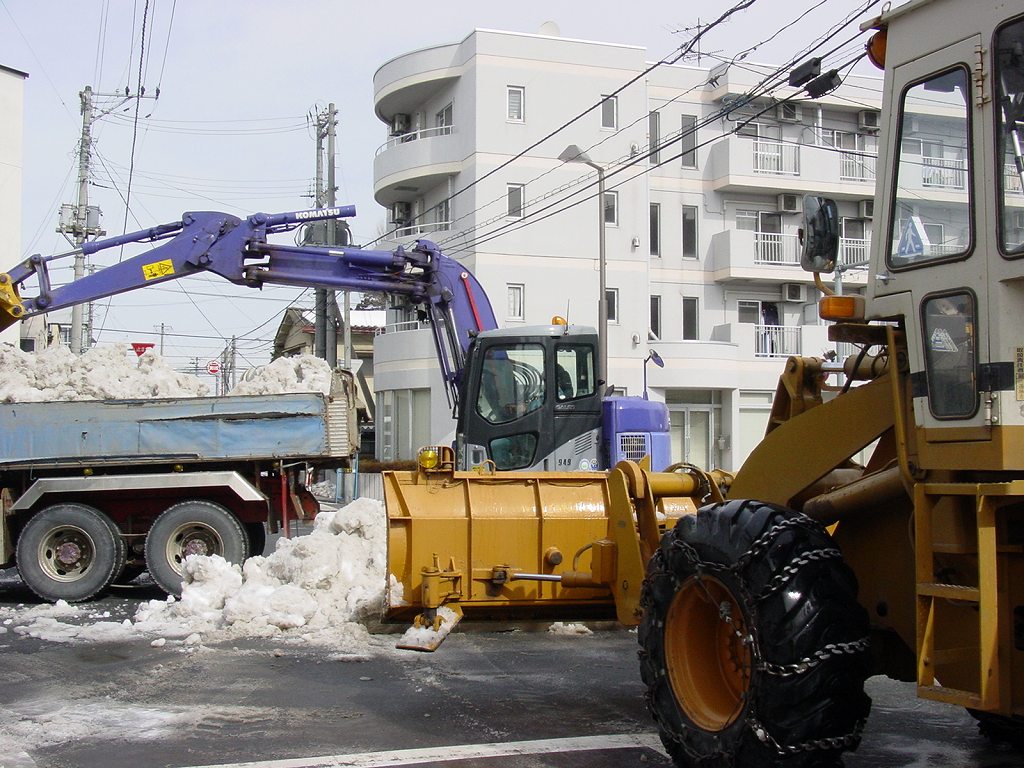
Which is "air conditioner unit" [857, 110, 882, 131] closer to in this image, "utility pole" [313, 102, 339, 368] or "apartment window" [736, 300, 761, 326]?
"apartment window" [736, 300, 761, 326]

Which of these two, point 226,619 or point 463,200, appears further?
point 463,200

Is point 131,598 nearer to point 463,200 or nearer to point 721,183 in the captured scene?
Answer: point 463,200

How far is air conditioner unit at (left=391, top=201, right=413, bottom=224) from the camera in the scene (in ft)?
112

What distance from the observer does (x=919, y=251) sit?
461cm

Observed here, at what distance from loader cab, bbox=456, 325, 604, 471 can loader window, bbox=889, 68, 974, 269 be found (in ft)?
23.9

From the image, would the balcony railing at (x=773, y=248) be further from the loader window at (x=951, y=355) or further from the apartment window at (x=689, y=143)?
the loader window at (x=951, y=355)

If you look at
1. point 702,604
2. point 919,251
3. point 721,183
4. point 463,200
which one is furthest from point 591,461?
point 721,183

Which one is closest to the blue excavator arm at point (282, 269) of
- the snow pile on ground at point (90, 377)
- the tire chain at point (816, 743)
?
the snow pile on ground at point (90, 377)

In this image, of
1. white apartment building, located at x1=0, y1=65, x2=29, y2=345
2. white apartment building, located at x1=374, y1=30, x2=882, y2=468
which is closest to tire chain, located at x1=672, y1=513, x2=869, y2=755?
white apartment building, located at x1=374, y1=30, x2=882, y2=468

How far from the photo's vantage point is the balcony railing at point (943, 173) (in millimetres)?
4430

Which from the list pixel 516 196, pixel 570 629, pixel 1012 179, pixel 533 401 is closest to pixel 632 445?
pixel 533 401

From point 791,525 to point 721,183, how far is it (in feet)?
96.4

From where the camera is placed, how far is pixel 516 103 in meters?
30.3

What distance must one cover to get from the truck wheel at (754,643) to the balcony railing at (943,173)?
1509 mm
